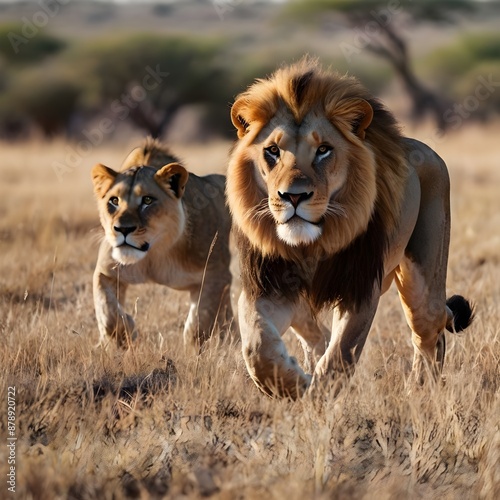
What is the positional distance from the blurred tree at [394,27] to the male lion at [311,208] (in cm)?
2838

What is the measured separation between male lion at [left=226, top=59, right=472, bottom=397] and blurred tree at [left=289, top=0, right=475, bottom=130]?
93.1 ft

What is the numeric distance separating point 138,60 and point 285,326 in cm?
2728

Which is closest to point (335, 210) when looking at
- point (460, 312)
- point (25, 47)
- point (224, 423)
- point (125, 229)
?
point (224, 423)

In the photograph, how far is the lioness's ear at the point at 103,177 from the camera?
5562 mm

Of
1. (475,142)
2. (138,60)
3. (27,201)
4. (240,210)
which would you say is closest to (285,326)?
(240,210)

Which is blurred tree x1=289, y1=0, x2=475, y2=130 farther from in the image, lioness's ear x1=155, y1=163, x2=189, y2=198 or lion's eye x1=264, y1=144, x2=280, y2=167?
lion's eye x1=264, y1=144, x2=280, y2=167

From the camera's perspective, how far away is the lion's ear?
4062 mm

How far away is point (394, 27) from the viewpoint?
34.6m

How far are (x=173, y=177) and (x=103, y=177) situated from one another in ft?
1.19

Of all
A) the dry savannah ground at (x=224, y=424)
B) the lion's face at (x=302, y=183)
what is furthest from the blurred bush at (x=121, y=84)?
the lion's face at (x=302, y=183)

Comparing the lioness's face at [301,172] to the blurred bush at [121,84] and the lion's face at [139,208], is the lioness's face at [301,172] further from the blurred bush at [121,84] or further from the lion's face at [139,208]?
the blurred bush at [121,84]

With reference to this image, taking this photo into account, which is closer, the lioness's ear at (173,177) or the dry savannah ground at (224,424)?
the dry savannah ground at (224,424)

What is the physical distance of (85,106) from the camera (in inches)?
1245

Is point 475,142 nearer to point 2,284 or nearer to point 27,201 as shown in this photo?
point 27,201
